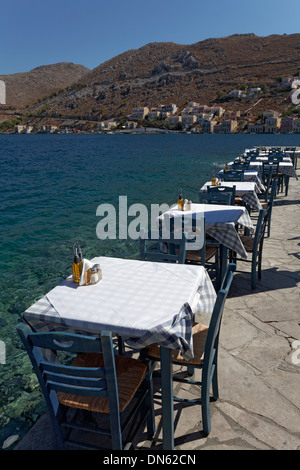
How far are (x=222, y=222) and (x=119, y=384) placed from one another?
8.11 feet

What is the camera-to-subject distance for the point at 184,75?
150875 millimetres

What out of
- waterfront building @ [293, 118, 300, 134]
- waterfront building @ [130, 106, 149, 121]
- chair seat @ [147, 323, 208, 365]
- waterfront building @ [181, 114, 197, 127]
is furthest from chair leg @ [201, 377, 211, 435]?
waterfront building @ [130, 106, 149, 121]

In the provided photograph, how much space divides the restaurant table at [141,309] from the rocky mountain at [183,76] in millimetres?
127836

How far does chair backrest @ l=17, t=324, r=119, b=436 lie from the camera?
4.76 ft

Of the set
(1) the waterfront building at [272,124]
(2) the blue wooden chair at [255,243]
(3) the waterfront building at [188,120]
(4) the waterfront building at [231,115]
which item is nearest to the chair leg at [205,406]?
(2) the blue wooden chair at [255,243]

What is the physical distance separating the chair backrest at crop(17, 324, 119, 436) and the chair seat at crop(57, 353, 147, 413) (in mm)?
166

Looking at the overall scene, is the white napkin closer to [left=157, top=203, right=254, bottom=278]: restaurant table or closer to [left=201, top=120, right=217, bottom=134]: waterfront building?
[left=157, top=203, right=254, bottom=278]: restaurant table

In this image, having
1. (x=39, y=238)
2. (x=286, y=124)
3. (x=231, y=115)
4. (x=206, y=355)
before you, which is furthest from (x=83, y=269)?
(x=231, y=115)

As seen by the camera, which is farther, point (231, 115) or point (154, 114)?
point (154, 114)

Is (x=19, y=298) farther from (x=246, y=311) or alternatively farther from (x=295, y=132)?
(x=295, y=132)

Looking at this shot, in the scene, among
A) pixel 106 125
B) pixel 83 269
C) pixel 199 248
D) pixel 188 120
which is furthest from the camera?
pixel 106 125

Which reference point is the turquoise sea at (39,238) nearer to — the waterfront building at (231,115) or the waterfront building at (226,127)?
the waterfront building at (226,127)

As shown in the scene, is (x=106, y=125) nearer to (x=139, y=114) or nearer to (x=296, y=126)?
(x=139, y=114)
